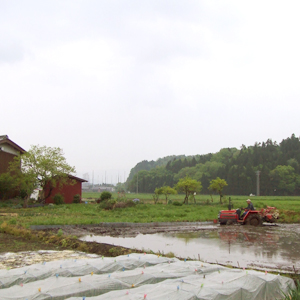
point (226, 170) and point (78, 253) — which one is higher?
point (226, 170)

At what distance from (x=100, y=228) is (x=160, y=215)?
7.61 m

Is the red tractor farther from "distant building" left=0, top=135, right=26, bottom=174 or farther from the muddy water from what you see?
"distant building" left=0, top=135, right=26, bottom=174

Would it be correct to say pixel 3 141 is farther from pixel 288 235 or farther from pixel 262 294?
pixel 262 294

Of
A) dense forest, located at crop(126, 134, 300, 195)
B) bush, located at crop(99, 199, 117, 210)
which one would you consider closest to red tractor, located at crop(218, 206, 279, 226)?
bush, located at crop(99, 199, 117, 210)

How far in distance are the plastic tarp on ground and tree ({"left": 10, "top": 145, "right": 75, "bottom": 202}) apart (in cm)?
2574

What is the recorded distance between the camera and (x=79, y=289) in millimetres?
5109

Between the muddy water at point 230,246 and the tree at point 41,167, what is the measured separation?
64.4 ft

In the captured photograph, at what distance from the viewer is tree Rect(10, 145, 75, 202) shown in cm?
3170

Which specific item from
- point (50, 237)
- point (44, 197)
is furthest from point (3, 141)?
→ point (50, 237)

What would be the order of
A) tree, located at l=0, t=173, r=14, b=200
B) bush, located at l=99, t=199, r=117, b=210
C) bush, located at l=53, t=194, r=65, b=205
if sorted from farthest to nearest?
bush, located at l=53, t=194, r=65, b=205 → tree, located at l=0, t=173, r=14, b=200 → bush, located at l=99, t=199, r=117, b=210

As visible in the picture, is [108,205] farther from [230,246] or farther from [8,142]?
[230,246]

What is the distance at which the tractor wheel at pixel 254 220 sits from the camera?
1839cm

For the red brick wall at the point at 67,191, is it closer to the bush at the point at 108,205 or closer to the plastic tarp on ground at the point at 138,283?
the bush at the point at 108,205

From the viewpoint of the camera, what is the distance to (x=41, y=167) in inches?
1258
